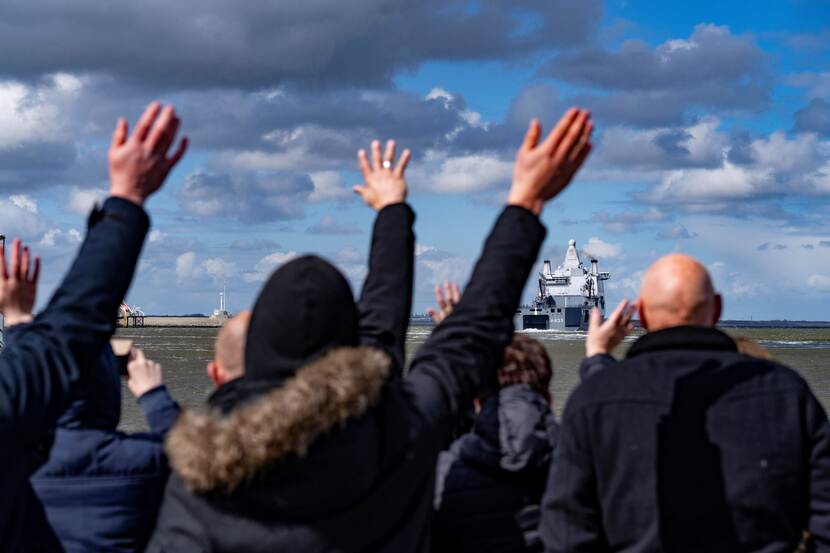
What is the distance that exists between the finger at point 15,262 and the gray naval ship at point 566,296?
108170 millimetres

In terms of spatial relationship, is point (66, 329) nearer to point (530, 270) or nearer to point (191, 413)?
point (191, 413)

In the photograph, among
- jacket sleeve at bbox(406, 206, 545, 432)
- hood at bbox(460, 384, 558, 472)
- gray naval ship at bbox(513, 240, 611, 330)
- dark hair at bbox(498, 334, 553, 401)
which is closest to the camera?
jacket sleeve at bbox(406, 206, 545, 432)

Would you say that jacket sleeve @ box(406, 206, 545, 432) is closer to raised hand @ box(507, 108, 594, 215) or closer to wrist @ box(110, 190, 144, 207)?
raised hand @ box(507, 108, 594, 215)

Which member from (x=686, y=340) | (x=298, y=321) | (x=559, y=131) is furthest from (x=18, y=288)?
(x=686, y=340)

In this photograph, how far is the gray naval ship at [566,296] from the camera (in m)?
111

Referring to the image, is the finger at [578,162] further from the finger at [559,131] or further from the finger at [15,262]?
the finger at [15,262]

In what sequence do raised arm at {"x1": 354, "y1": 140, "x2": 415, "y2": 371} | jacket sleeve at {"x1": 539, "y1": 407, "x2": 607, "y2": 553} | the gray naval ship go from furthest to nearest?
the gray naval ship, jacket sleeve at {"x1": 539, "y1": 407, "x2": 607, "y2": 553}, raised arm at {"x1": 354, "y1": 140, "x2": 415, "y2": 371}

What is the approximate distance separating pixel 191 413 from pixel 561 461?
1.46m

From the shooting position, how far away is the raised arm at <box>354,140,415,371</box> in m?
2.75

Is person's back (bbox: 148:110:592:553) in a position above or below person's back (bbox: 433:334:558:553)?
above

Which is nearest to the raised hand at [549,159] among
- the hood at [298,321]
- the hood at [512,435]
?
the hood at [298,321]

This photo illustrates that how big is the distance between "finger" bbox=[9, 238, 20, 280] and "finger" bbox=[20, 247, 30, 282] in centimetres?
1

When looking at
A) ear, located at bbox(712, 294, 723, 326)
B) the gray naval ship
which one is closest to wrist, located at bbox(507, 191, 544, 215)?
ear, located at bbox(712, 294, 723, 326)

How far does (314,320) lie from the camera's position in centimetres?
213
